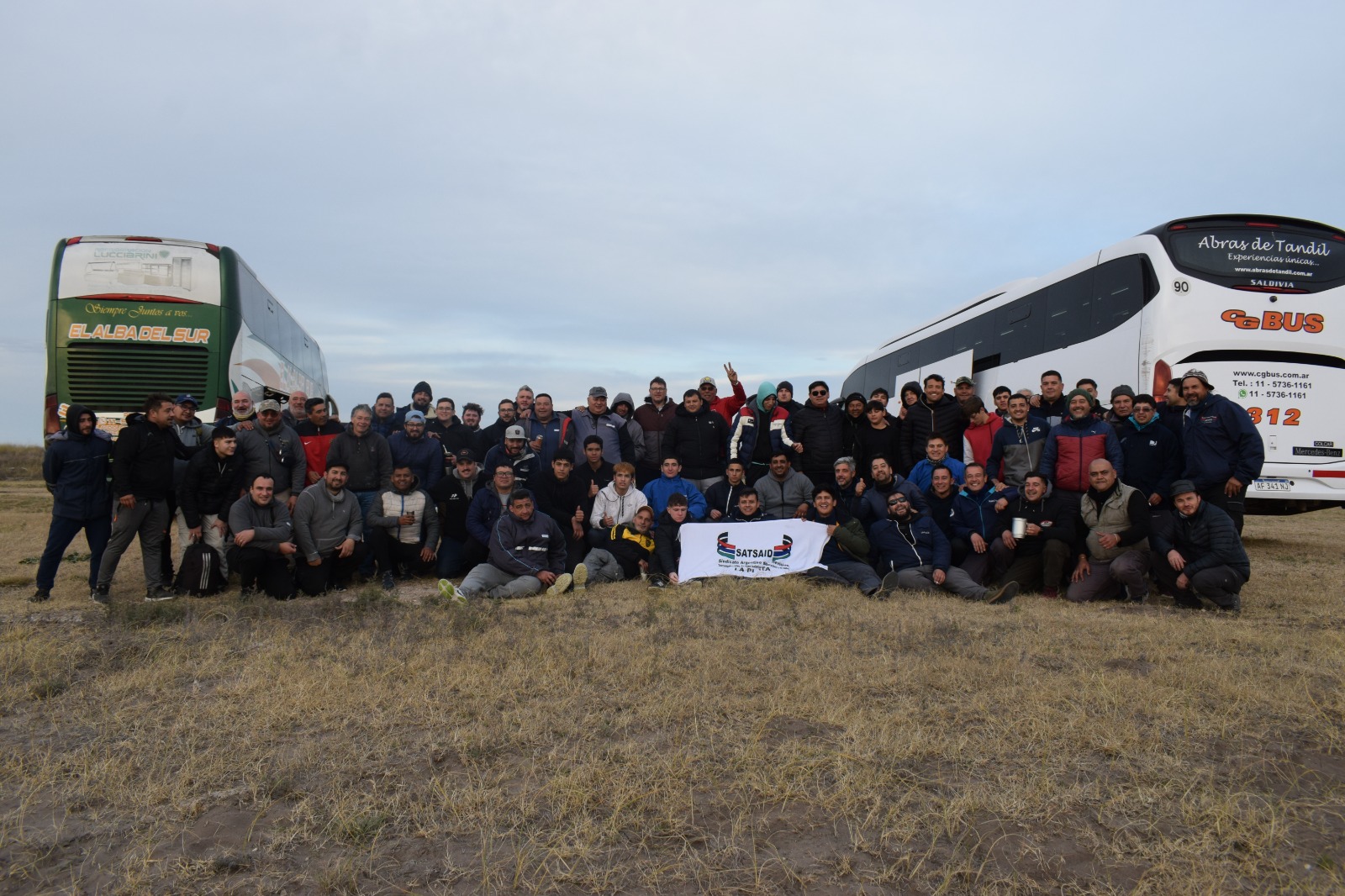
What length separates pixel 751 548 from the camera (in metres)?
9.05

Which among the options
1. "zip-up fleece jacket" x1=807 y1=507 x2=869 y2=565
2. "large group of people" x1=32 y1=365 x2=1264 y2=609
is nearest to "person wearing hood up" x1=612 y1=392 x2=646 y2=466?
"large group of people" x1=32 y1=365 x2=1264 y2=609

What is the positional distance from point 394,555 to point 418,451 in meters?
1.25

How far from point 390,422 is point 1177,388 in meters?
9.40

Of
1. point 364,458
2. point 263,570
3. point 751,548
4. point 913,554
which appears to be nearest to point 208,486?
point 263,570

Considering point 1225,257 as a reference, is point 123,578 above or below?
below

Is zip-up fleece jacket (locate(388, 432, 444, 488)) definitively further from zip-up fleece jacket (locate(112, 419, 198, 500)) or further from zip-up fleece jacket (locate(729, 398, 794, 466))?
zip-up fleece jacket (locate(729, 398, 794, 466))

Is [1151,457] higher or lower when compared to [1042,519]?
higher

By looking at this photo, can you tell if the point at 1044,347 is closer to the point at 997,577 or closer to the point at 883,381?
the point at 997,577

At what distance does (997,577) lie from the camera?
27.3 feet

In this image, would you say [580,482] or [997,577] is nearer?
[997,577]

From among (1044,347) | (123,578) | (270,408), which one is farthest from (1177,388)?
(123,578)

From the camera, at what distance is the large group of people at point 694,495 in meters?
7.67

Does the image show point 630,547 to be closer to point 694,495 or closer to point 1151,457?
point 694,495

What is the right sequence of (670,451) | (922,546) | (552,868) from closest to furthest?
(552,868)
(922,546)
(670,451)
